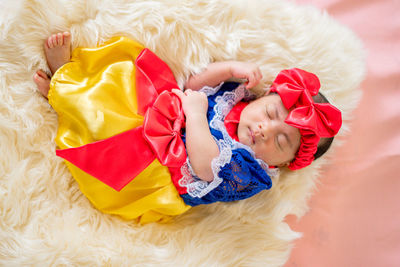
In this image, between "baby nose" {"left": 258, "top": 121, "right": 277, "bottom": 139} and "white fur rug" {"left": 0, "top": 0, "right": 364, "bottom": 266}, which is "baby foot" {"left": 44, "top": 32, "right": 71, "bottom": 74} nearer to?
"white fur rug" {"left": 0, "top": 0, "right": 364, "bottom": 266}

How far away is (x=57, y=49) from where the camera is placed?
127 cm

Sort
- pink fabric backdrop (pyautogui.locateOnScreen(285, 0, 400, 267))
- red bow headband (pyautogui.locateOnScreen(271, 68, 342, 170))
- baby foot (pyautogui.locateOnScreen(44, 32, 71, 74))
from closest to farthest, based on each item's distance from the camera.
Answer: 1. red bow headband (pyautogui.locateOnScreen(271, 68, 342, 170))
2. baby foot (pyautogui.locateOnScreen(44, 32, 71, 74))
3. pink fabric backdrop (pyautogui.locateOnScreen(285, 0, 400, 267))

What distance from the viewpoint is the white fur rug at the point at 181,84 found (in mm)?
1219

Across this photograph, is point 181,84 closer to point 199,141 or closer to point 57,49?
point 199,141

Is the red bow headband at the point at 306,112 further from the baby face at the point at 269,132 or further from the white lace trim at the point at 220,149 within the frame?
the white lace trim at the point at 220,149

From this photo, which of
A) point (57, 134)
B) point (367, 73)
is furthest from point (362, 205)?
point (57, 134)

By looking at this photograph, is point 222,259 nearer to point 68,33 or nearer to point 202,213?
point 202,213

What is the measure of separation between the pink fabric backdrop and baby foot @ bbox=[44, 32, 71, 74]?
1269 mm

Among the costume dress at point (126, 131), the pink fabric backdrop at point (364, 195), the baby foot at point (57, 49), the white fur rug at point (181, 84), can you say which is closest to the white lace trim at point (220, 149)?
the costume dress at point (126, 131)

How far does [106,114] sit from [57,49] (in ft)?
1.12

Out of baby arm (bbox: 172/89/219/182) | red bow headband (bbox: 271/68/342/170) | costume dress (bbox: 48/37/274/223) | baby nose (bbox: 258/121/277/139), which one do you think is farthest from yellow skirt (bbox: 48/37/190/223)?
red bow headband (bbox: 271/68/342/170)

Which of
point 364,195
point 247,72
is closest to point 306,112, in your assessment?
point 247,72

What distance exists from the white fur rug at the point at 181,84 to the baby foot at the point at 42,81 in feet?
0.11

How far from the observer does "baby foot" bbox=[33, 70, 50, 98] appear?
1.27m
